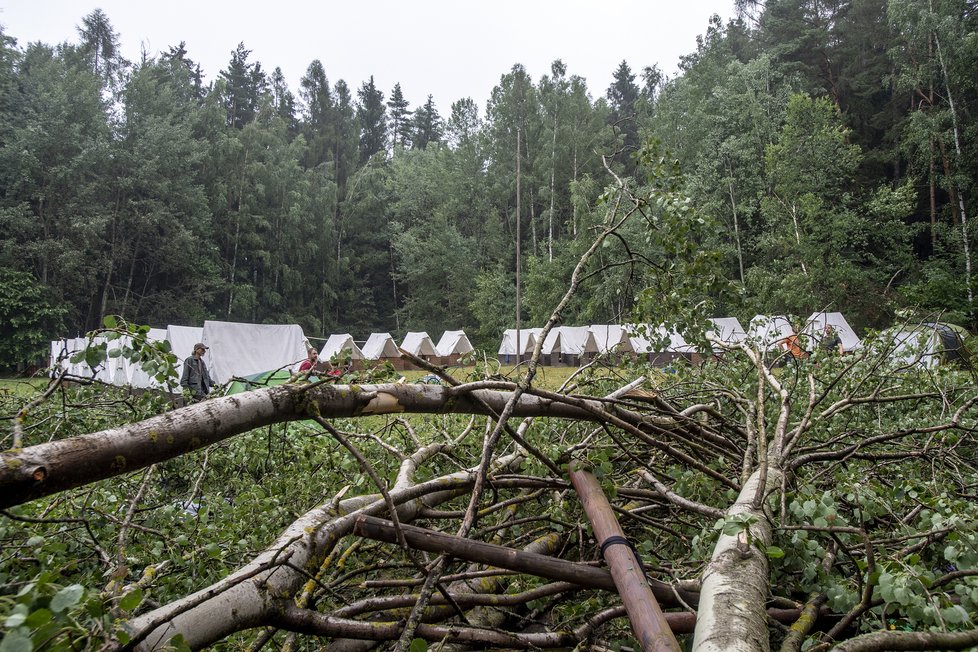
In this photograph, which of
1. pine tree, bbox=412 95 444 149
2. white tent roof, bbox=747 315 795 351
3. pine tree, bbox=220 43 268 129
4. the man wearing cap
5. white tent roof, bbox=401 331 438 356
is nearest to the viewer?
white tent roof, bbox=747 315 795 351

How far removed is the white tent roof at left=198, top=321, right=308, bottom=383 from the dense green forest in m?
8.28

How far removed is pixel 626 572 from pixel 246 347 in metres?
15.4

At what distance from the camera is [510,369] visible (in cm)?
446

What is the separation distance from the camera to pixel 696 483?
223 cm

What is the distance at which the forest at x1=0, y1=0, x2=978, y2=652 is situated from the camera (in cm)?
136

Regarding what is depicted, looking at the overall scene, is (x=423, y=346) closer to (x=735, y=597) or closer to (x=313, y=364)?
(x=313, y=364)

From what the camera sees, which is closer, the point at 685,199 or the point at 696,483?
the point at 696,483

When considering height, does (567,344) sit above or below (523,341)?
below

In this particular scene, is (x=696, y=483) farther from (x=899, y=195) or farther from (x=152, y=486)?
(x=899, y=195)

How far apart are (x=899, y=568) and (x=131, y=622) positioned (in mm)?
1617

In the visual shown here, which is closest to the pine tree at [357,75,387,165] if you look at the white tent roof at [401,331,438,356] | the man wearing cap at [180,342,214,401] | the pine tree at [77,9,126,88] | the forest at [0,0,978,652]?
the forest at [0,0,978,652]

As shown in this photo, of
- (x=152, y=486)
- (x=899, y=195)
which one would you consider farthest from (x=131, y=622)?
(x=899, y=195)

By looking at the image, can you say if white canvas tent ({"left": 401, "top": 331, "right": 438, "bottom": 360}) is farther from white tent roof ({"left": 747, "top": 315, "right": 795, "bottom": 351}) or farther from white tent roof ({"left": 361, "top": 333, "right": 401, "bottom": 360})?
white tent roof ({"left": 747, "top": 315, "right": 795, "bottom": 351})

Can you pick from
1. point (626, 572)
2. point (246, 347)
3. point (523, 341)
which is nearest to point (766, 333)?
point (626, 572)
